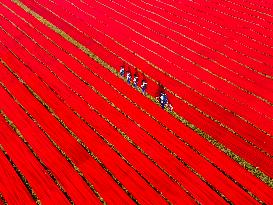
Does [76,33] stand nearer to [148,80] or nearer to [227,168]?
[148,80]

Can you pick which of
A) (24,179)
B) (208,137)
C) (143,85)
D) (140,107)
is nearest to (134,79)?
(143,85)

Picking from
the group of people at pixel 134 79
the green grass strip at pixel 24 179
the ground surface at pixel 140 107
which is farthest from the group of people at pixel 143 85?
the green grass strip at pixel 24 179

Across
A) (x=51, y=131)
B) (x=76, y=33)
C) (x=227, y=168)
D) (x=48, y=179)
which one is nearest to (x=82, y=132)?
(x=51, y=131)

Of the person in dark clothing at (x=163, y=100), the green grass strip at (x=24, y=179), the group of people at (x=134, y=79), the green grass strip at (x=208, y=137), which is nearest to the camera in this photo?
the green grass strip at (x=24, y=179)

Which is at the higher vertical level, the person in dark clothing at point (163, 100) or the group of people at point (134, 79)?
the group of people at point (134, 79)

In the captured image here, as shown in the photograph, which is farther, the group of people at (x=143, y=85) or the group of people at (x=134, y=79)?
the group of people at (x=134, y=79)

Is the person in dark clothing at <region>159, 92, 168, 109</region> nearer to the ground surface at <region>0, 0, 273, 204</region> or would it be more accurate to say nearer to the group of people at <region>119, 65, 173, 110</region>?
the group of people at <region>119, 65, 173, 110</region>

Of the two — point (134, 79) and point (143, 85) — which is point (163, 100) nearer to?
point (143, 85)

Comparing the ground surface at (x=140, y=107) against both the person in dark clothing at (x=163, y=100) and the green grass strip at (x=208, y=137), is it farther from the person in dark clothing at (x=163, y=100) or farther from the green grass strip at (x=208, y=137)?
the person in dark clothing at (x=163, y=100)
